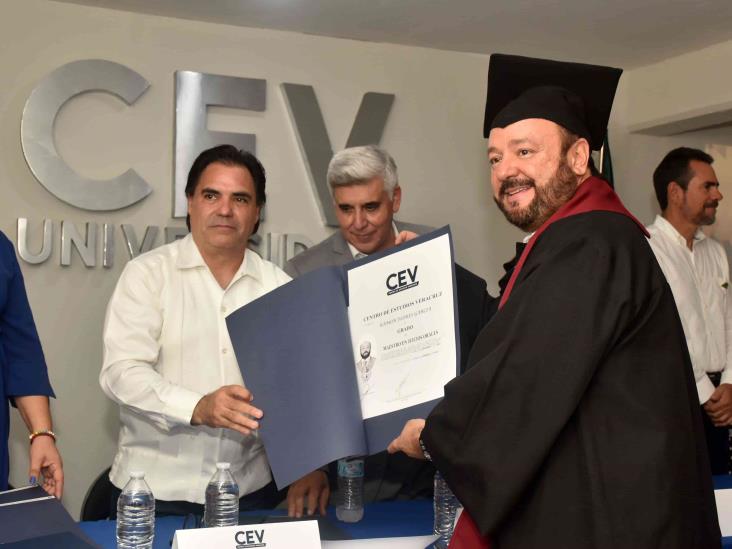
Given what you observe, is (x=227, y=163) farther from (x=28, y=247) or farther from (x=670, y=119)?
(x=670, y=119)

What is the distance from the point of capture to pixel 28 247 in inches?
166

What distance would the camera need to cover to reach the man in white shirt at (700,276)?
179 inches

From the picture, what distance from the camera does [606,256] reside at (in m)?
1.81

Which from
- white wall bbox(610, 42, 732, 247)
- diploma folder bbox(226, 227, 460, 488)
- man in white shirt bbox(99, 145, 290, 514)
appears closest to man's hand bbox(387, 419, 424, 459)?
Answer: diploma folder bbox(226, 227, 460, 488)

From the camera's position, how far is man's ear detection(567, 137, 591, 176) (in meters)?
2.08

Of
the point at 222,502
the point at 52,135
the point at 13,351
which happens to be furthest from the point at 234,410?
the point at 52,135

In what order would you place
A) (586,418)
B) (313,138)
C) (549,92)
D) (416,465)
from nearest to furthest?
1. (586,418)
2. (549,92)
3. (416,465)
4. (313,138)

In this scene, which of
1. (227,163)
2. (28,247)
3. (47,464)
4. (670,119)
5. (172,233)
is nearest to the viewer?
(47,464)

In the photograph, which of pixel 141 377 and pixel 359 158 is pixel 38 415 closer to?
pixel 141 377

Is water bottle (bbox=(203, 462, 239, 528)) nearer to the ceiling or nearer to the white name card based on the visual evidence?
the white name card

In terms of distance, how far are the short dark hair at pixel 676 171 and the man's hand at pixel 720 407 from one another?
1096mm

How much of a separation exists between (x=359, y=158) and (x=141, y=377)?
1245mm

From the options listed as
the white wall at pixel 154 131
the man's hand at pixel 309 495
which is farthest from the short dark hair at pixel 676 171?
the man's hand at pixel 309 495

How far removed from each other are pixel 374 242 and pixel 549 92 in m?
1.36
